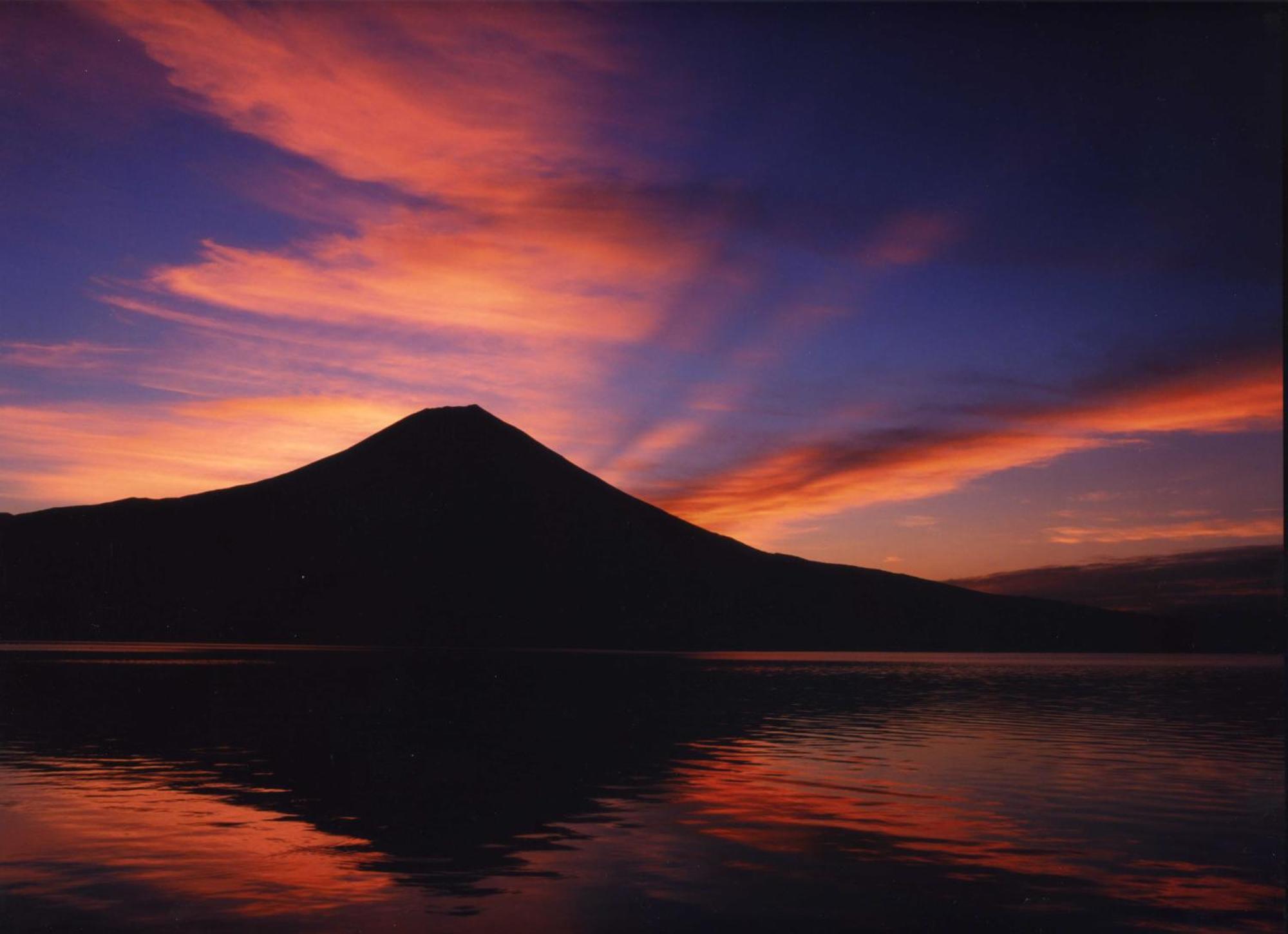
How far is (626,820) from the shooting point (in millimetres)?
23719

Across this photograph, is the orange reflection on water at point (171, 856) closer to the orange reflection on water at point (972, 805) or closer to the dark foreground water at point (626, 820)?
the dark foreground water at point (626, 820)

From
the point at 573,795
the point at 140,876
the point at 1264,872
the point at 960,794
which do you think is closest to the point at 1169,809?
the point at 960,794

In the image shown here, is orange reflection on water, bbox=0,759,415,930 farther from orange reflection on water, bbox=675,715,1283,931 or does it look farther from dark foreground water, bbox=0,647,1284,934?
orange reflection on water, bbox=675,715,1283,931

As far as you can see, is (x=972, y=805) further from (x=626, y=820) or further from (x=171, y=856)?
(x=171, y=856)

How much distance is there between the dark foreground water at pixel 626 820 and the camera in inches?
651

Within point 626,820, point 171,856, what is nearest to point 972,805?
point 626,820

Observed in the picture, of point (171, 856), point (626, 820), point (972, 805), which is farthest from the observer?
point (972, 805)

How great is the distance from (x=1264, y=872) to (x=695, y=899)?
403 inches

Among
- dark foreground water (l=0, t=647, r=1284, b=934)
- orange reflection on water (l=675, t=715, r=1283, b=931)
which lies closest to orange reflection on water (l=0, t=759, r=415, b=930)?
dark foreground water (l=0, t=647, r=1284, b=934)

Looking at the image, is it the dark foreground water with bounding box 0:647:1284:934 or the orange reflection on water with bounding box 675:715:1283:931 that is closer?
the dark foreground water with bounding box 0:647:1284:934

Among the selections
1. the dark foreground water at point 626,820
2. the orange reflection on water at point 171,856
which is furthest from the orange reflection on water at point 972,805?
the orange reflection on water at point 171,856

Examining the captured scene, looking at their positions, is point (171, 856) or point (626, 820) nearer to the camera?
point (171, 856)

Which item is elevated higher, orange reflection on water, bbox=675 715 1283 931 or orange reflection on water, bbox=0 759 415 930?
orange reflection on water, bbox=675 715 1283 931

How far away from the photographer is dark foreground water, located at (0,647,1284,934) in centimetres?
1653
